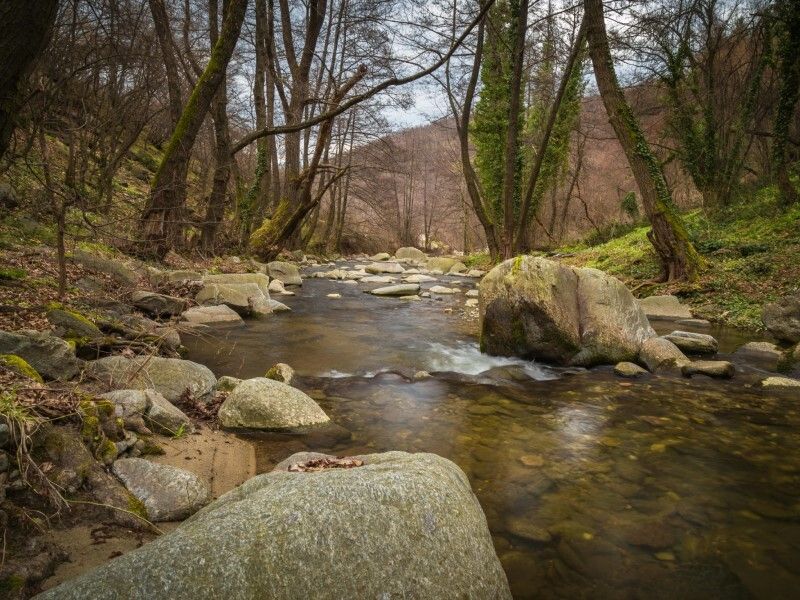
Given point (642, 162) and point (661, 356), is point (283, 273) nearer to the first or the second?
point (642, 162)

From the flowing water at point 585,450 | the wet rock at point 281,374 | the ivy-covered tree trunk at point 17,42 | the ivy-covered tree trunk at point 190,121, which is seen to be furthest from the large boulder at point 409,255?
the ivy-covered tree trunk at point 17,42

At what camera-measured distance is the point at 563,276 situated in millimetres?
5977

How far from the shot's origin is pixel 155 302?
6.27 metres

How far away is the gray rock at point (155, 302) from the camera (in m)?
6.15

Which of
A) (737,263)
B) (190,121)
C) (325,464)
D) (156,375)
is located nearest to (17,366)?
(156,375)

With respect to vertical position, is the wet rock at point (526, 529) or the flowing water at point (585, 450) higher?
the flowing water at point (585, 450)

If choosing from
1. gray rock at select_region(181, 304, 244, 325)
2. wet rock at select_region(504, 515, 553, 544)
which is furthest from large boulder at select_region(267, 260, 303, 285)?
wet rock at select_region(504, 515, 553, 544)

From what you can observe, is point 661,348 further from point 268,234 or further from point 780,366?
point 268,234

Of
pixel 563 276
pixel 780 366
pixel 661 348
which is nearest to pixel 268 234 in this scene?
pixel 563 276

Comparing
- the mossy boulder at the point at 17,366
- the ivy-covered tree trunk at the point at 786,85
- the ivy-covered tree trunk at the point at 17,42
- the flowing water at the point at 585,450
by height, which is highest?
the ivy-covered tree trunk at the point at 786,85

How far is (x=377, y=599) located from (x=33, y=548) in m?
1.25

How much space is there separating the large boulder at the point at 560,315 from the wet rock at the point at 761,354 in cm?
123

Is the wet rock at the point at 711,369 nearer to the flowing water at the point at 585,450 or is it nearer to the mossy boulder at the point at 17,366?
the flowing water at the point at 585,450

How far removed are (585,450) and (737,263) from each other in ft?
25.7
